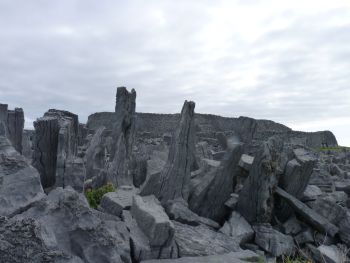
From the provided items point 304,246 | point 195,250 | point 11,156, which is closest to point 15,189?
point 11,156

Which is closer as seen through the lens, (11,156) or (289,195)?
(11,156)

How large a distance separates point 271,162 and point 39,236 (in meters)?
5.23

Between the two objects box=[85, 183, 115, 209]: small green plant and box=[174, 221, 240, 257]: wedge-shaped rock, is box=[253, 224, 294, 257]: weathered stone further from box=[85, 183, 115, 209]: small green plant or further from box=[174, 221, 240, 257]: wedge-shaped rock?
box=[85, 183, 115, 209]: small green plant

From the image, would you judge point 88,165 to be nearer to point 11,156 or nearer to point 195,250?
point 11,156

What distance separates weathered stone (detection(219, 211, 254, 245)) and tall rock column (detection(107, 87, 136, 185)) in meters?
2.98

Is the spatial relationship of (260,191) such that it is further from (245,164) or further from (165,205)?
(165,205)

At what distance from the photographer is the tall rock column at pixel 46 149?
7465mm

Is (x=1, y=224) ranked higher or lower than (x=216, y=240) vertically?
higher

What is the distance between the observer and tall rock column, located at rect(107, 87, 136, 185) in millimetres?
9289

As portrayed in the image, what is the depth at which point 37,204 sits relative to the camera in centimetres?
465

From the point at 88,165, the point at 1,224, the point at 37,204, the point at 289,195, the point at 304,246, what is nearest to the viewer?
the point at 1,224

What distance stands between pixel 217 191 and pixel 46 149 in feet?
11.4

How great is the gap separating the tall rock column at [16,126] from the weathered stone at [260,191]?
7901 millimetres

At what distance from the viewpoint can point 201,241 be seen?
604 centimetres
